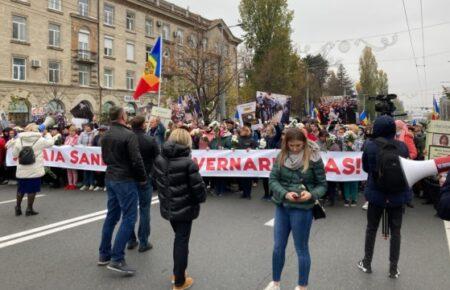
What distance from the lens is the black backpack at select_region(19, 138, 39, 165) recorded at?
24.7 feet

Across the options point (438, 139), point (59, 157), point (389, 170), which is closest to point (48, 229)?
point (59, 157)

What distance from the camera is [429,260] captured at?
5.14m

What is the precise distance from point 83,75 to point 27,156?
30.3 meters

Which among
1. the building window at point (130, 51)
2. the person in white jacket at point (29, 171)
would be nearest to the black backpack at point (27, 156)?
the person in white jacket at point (29, 171)

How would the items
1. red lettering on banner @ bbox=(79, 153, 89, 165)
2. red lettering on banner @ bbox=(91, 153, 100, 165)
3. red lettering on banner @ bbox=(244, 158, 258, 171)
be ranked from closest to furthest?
1. red lettering on banner @ bbox=(244, 158, 258, 171)
2. red lettering on banner @ bbox=(91, 153, 100, 165)
3. red lettering on banner @ bbox=(79, 153, 89, 165)

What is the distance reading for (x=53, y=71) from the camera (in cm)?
3291

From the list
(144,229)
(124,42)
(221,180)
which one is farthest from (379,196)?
(124,42)

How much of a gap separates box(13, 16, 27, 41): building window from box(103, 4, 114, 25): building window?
26.7ft

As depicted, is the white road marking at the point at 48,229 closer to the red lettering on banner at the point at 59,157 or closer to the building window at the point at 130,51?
the red lettering on banner at the point at 59,157

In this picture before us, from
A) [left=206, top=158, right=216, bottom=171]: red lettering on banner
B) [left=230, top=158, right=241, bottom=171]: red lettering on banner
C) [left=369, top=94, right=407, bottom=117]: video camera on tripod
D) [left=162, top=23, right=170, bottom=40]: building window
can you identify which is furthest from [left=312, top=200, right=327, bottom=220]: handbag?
[left=162, top=23, right=170, bottom=40]: building window

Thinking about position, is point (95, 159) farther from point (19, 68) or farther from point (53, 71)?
point (53, 71)

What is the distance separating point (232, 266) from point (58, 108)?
31.6 metres

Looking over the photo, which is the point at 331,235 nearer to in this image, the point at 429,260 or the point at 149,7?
the point at 429,260

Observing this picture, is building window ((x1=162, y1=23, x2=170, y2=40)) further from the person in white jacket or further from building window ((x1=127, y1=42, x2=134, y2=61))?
the person in white jacket
